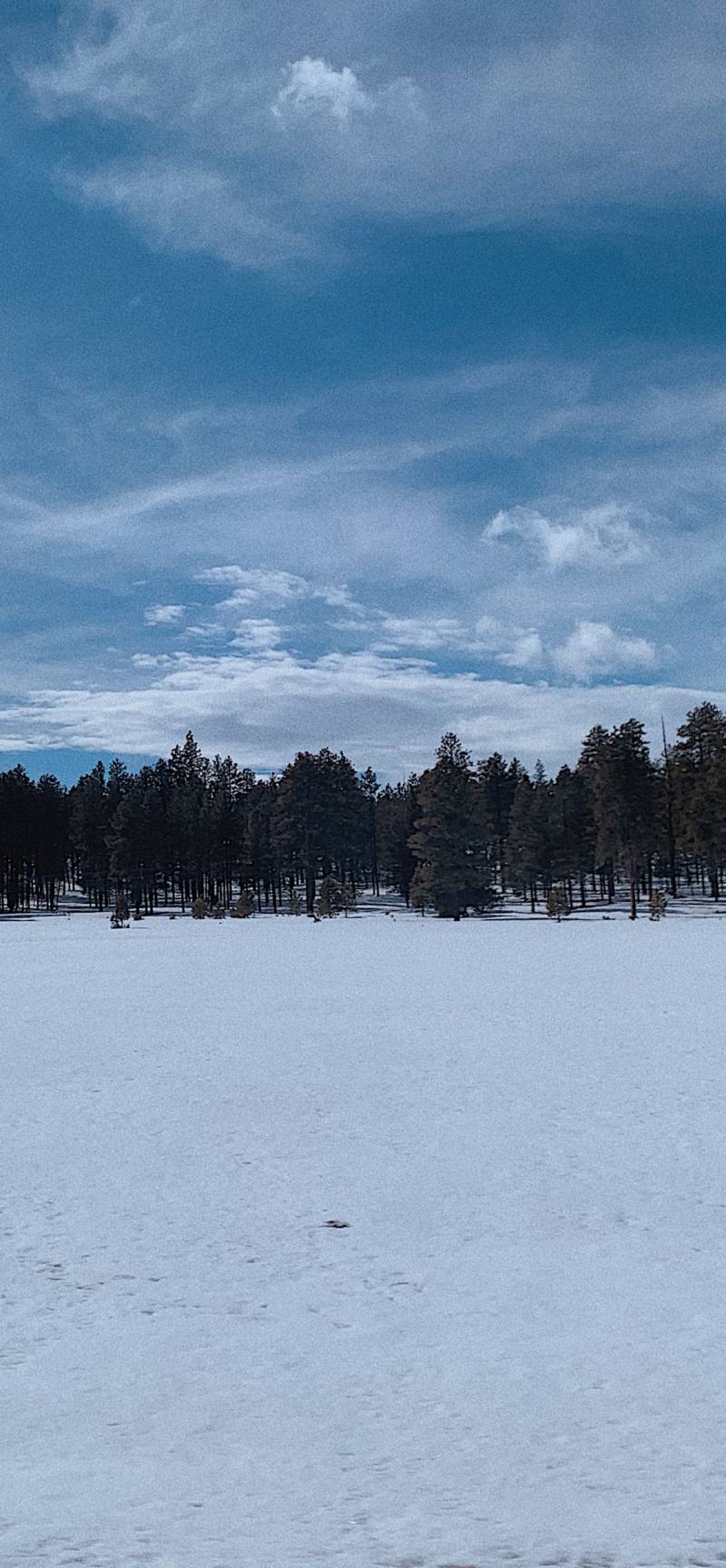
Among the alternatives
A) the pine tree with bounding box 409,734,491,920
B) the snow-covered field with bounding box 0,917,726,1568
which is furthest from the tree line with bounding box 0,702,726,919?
the snow-covered field with bounding box 0,917,726,1568

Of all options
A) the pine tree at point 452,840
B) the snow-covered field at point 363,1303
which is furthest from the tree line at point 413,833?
the snow-covered field at point 363,1303

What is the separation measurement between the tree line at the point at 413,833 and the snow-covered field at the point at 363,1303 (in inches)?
2153

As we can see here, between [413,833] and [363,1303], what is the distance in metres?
92.2

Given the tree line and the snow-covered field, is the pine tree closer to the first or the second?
the tree line

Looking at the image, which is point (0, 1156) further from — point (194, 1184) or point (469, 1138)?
point (469, 1138)

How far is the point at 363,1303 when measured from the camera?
6652 millimetres

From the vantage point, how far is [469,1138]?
33.8ft

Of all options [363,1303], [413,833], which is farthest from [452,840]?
[363,1303]

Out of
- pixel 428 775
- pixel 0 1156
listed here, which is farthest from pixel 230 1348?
pixel 428 775

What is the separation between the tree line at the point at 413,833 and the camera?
7075 cm

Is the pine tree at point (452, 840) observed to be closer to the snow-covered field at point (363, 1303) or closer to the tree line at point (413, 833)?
the tree line at point (413, 833)

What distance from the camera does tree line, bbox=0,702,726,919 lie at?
70.8 meters

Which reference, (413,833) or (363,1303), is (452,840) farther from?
(363,1303)

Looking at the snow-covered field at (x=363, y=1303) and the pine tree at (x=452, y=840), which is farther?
the pine tree at (x=452, y=840)
